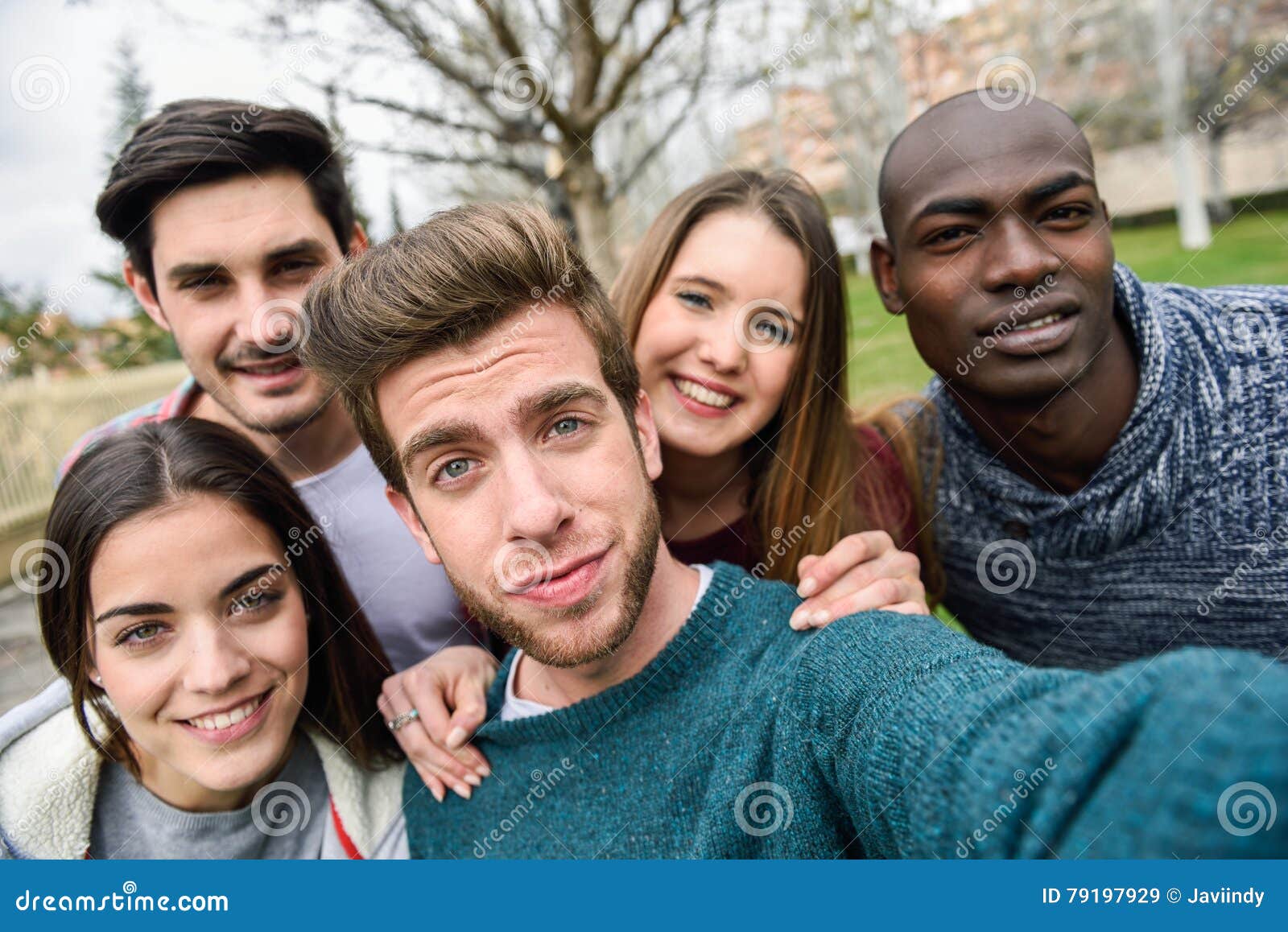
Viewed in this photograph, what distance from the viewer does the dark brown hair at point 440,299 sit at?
190cm

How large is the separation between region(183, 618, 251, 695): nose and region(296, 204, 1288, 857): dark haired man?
536mm

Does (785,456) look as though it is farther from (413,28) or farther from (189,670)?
(413,28)

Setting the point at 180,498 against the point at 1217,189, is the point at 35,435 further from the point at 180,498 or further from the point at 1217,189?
the point at 1217,189

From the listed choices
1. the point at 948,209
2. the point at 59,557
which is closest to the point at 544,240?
the point at 948,209

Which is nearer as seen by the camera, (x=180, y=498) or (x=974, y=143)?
(x=180, y=498)

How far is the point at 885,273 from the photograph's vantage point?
275cm

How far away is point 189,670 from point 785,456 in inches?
77.5

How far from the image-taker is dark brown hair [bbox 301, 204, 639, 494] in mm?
1897

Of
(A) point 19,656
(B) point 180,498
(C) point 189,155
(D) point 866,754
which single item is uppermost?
(C) point 189,155

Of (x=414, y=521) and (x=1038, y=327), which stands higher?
(x=1038, y=327)

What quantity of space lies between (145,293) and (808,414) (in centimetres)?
248

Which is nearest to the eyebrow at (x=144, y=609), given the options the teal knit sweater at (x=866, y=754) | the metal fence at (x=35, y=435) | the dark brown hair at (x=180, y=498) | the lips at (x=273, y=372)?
the dark brown hair at (x=180, y=498)

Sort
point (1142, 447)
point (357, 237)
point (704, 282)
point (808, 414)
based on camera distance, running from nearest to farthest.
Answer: point (1142, 447)
point (704, 282)
point (808, 414)
point (357, 237)

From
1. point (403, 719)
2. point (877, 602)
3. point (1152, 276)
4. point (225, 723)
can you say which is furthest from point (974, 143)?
point (1152, 276)
